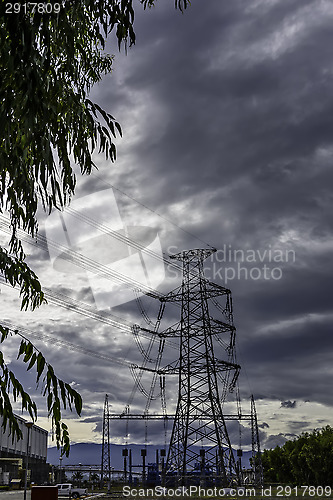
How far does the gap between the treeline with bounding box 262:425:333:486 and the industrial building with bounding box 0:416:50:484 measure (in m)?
34.7

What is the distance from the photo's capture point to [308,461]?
59.2 metres

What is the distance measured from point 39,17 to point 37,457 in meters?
133

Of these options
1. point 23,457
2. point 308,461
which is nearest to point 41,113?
point 308,461

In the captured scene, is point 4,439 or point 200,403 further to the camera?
point 4,439

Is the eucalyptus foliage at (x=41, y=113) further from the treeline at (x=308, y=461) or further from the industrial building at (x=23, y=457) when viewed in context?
the industrial building at (x=23, y=457)

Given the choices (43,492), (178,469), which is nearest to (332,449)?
(178,469)

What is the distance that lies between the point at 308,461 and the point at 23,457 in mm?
72818

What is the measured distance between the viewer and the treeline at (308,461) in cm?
5850

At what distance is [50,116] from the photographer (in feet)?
19.1

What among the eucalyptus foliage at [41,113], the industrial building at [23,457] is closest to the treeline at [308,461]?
the industrial building at [23,457]

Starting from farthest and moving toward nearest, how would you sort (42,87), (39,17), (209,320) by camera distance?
(209,320), (42,87), (39,17)

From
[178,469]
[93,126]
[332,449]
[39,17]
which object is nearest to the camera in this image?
[39,17]

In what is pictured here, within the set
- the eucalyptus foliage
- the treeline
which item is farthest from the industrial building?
the eucalyptus foliage

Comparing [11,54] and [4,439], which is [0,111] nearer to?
[11,54]
